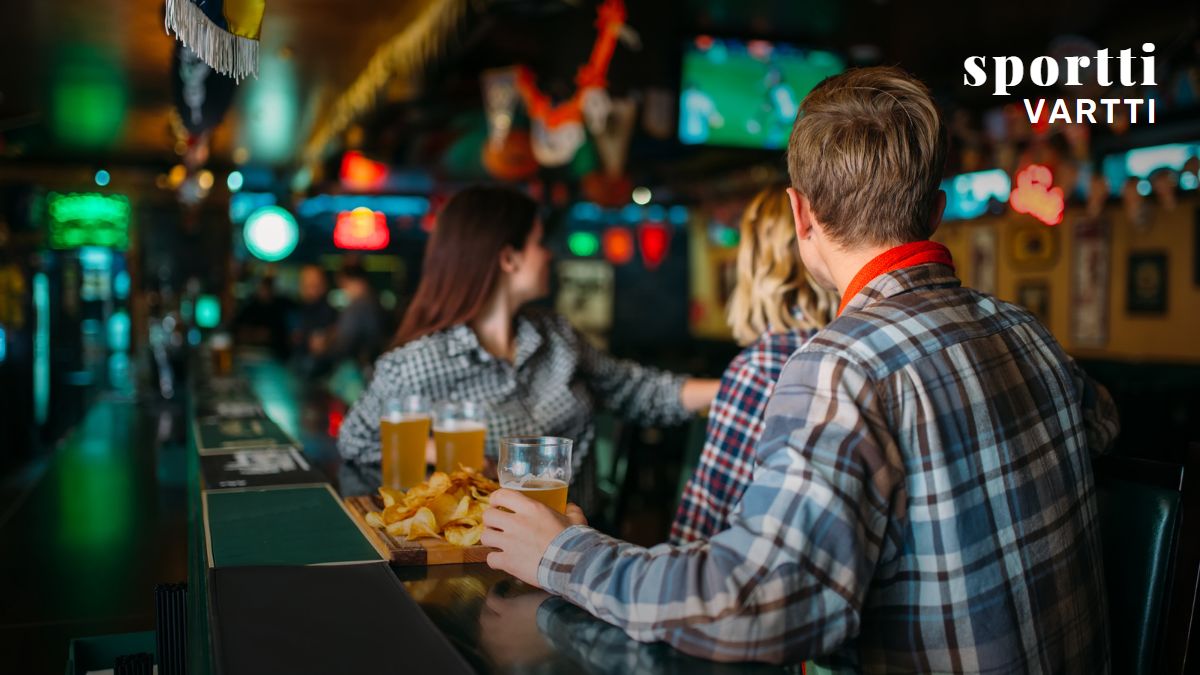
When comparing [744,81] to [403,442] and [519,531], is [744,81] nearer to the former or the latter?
[403,442]

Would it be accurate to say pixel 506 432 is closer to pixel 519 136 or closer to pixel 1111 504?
pixel 1111 504

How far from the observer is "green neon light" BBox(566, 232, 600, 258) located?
15734mm

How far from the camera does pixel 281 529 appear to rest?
1.53 metres

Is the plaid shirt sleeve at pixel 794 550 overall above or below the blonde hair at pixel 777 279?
below

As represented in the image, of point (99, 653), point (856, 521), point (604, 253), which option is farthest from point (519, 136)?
point (604, 253)

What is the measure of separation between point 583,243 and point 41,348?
878cm

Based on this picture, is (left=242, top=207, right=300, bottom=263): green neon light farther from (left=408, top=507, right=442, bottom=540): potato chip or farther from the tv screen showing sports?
(left=408, top=507, right=442, bottom=540): potato chip

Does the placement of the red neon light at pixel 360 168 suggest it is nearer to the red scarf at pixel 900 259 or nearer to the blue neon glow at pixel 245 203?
the blue neon glow at pixel 245 203

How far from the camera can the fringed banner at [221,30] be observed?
4.75 feet

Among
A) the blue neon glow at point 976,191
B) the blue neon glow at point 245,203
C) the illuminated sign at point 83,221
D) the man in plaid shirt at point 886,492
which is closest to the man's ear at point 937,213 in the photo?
the man in plaid shirt at point 886,492

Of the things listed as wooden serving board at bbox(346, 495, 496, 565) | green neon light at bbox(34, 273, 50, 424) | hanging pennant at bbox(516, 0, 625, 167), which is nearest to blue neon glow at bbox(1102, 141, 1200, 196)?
hanging pennant at bbox(516, 0, 625, 167)

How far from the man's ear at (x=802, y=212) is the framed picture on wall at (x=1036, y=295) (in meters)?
8.31

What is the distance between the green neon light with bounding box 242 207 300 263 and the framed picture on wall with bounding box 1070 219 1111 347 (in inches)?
287

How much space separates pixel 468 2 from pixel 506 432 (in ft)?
6.98
